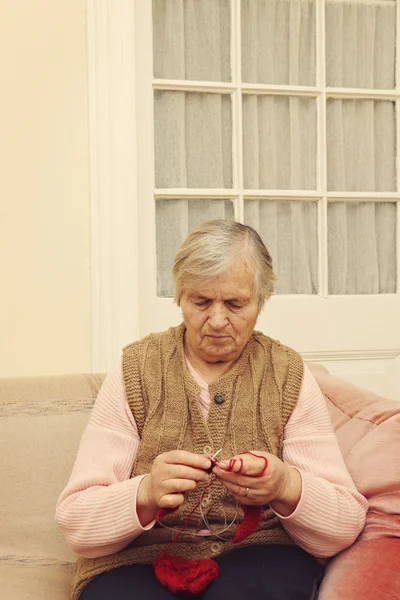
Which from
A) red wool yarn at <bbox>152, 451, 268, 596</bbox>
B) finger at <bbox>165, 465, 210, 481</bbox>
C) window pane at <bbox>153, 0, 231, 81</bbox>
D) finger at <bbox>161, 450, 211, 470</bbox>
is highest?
window pane at <bbox>153, 0, 231, 81</bbox>

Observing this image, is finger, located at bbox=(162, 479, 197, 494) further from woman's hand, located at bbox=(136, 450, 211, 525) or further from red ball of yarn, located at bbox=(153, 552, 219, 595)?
red ball of yarn, located at bbox=(153, 552, 219, 595)

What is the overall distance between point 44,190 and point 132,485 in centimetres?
132

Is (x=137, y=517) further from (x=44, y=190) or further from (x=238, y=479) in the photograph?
(x=44, y=190)

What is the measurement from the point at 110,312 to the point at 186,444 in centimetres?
103

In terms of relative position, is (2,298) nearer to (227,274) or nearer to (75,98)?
(75,98)

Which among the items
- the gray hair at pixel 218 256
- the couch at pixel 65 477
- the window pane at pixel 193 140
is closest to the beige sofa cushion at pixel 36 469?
the couch at pixel 65 477

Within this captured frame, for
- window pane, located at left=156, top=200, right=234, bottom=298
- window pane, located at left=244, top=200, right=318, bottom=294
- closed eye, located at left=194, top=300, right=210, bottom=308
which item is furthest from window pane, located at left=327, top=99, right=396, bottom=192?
closed eye, located at left=194, top=300, right=210, bottom=308

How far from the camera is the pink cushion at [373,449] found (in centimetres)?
145

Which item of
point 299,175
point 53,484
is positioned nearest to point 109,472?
point 53,484

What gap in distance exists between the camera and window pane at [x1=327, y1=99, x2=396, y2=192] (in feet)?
9.20

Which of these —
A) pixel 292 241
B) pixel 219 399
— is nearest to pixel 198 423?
pixel 219 399

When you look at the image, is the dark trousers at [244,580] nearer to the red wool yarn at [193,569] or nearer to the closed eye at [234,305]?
the red wool yarn at [193,569]

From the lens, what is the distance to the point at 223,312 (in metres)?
1.55

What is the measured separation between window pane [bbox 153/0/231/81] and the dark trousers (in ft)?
5.84
